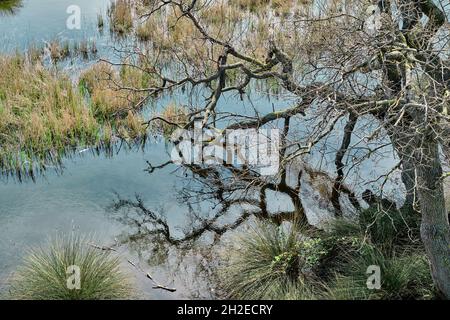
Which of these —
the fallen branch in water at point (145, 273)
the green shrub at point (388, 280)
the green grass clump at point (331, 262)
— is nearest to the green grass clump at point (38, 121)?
the fallen branch in water at point (145, 273)

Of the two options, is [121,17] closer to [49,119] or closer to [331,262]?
[49,119]

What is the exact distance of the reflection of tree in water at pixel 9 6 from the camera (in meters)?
15.3

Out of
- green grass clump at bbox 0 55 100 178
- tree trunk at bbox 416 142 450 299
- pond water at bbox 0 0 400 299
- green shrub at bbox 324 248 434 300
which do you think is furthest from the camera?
green grass clump at bbox 0 55 100 178

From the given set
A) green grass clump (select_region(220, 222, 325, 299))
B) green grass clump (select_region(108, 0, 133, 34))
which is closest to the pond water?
green grass clump (select_region(220, 222, 325, 299))

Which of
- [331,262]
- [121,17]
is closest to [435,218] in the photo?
[331,262]

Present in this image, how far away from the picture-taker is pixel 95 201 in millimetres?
8117

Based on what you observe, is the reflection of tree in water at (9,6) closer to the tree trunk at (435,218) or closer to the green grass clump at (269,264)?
the green grass clump at (269,264)

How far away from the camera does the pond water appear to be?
6910mm

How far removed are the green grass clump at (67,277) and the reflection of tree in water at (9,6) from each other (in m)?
10.4

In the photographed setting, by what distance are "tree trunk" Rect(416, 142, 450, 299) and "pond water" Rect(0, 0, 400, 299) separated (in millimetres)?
2242

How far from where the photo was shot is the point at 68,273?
6.05m

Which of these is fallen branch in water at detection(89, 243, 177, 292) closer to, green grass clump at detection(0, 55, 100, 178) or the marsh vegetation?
the marsh vegetation
